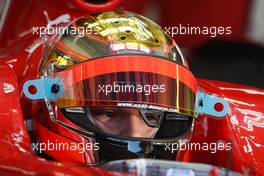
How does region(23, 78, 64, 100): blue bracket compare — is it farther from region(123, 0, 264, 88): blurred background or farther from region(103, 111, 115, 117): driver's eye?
region(123, 0, 264, 88): blurred background

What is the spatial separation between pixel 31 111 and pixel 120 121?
1.06ft

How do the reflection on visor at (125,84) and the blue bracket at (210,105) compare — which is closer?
the reflection on visor at (125,84)

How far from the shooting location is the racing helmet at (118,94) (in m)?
1.86


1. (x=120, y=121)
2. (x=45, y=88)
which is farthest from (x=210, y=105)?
(x=45, y=88)

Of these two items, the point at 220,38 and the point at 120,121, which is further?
the point at 220,38

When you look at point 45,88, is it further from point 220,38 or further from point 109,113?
point 220,38

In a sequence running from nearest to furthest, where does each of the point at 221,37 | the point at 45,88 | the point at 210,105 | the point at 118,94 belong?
the point at 118,94
the point at 45,88
the point at 210,105
the point at 221,37

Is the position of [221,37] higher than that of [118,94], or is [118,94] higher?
[221,37]

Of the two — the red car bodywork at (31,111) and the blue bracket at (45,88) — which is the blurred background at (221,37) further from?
the blue bracket at (45,88)

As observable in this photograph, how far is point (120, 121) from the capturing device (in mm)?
1913

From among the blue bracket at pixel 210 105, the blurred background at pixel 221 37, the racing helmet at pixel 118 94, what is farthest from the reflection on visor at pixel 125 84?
the blurred background at pixel 221 37

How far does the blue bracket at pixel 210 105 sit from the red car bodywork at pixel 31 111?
0.09m

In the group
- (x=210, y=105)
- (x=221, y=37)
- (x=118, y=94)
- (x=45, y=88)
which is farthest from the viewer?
(x=221, y=37)

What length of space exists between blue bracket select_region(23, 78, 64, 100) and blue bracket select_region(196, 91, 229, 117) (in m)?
0.37
